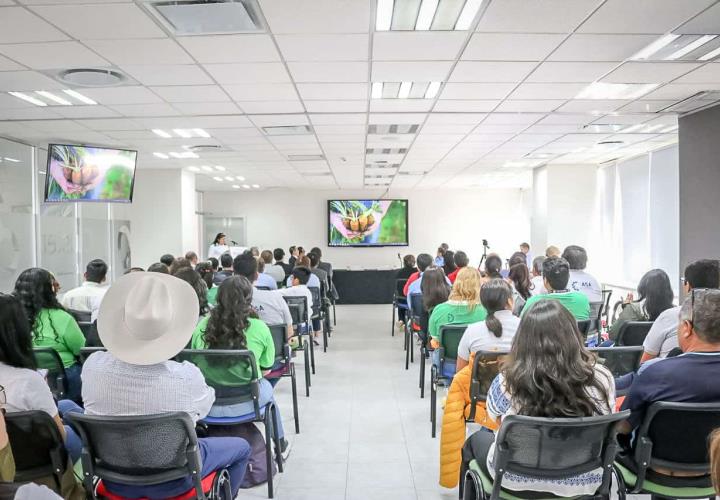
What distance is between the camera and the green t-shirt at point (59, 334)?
133 inches

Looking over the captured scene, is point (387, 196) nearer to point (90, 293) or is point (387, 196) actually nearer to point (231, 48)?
point (90, 293)

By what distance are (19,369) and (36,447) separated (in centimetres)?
31

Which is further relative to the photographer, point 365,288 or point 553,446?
point 365,288

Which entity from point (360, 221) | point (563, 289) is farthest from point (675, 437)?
point (360, 221)

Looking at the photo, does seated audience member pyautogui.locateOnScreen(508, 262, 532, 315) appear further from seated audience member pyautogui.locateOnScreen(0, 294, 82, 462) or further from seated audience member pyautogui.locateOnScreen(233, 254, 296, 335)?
seated audience member pyautogui.locateOnScreen(0, 294, 82, 462)

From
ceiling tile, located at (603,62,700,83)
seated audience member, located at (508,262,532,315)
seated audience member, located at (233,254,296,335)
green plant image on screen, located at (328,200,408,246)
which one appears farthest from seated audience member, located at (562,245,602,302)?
green plant image on screen, located at (328,200,408,246)

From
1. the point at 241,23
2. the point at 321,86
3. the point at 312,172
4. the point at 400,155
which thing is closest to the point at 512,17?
the point at 241,23

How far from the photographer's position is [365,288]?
1274 cm

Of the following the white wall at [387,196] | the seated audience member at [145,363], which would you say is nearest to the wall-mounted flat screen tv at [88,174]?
the seated audience member at [145,363]

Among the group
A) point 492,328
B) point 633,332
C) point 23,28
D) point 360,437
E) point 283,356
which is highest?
point 23,28

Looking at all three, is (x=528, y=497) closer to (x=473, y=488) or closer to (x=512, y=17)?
(x=473, y=488)

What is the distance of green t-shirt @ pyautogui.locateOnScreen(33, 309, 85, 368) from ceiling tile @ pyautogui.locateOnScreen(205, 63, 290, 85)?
2328 mm

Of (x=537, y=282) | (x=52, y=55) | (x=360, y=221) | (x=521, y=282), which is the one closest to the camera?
(x=52, y=55)

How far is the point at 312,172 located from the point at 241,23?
860 cm
